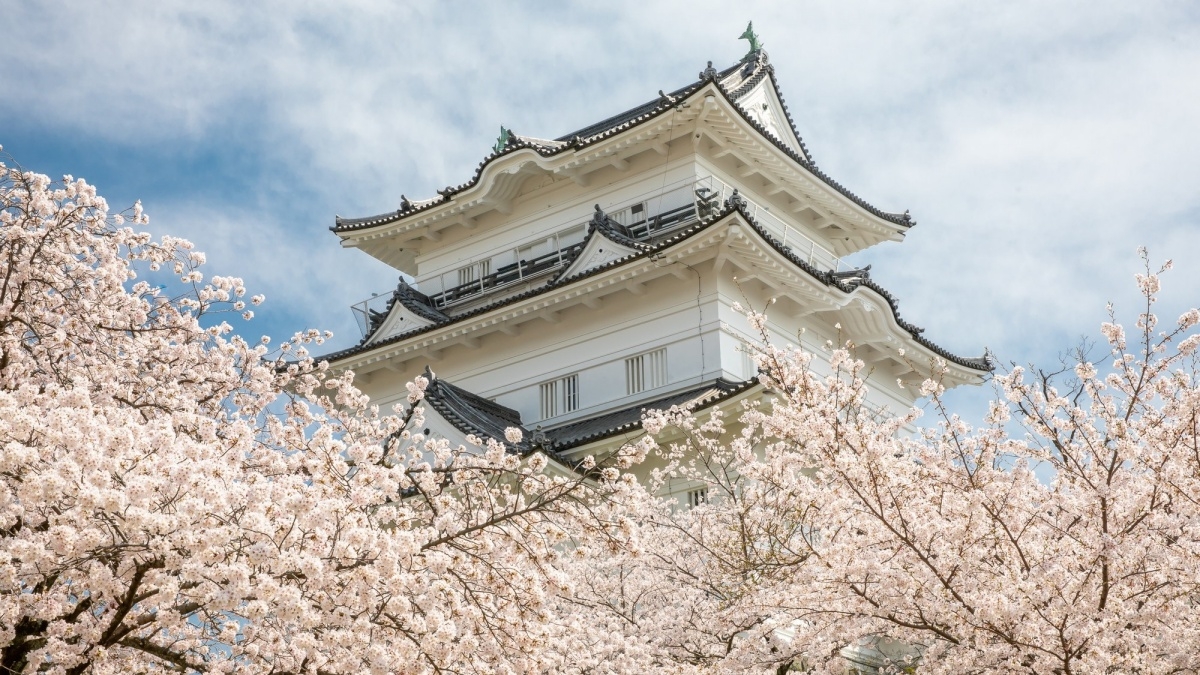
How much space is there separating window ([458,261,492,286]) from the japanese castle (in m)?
0.06

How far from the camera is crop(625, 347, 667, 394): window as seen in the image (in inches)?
758

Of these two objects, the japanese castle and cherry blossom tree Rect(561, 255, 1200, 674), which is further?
the japanese castle

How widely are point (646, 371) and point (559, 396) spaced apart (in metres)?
1.98

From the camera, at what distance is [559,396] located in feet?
66.8

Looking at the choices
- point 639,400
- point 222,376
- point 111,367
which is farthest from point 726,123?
point 111,367

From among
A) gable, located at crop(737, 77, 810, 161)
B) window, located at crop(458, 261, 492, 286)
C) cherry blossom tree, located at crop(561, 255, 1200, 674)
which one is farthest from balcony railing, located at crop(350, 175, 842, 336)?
cherry blossom tree, located at crop(561, 255, 1200, 674)

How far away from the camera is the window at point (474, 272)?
24.0 m

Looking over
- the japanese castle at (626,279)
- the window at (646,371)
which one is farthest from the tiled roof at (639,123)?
the window at (646,371)

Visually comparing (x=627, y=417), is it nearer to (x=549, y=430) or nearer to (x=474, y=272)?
(x=549, y=430)

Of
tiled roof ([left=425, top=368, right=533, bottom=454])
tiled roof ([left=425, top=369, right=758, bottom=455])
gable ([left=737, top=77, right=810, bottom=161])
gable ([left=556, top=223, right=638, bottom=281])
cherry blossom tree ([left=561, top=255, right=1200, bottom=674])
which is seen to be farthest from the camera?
gable ([left=737, top=77, right=810, bottom=161])

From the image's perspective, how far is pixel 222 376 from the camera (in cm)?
1052

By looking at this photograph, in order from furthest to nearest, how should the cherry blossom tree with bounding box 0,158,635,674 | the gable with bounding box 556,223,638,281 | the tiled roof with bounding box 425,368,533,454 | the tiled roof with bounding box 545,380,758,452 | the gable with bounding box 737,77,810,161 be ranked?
1. the gable with bounding box 737,77,810,161
2. the gable with bounding box 556,223,638,281
3. the tiled roof with bounding box 425,368,533,454
4. the tiled roof with bounding box 545,380,758,452
5. the cherry blossom tree with bounding box 0,158,635,674

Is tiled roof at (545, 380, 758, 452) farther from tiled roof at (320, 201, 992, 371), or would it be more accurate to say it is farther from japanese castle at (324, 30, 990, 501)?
tiled roof at (320, 201, 992, 371)

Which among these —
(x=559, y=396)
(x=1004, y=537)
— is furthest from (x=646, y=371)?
(x=1004, y=537)
